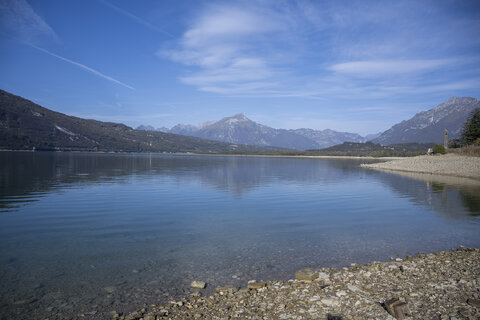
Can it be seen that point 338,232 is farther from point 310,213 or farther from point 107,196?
point 107,196

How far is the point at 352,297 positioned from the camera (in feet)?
30.3

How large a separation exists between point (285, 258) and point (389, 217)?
13283 mm

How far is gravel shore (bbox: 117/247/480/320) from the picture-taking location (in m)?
8.26

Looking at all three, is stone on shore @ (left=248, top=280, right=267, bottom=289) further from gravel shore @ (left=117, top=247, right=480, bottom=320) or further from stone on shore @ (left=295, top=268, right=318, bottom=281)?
stone on shore @ (left=295, top=268, right=318, bottom=281)

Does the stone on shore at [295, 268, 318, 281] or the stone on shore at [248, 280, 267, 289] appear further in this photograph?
the stone on shore at [295, 268, 318, 281]

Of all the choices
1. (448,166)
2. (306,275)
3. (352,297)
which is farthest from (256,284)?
(448,166)

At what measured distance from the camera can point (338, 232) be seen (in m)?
18.3

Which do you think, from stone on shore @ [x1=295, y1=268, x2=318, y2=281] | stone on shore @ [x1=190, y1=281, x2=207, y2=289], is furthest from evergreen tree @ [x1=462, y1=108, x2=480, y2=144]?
stone on shore @ [x1=190, y1=281, x2=207, y2=289]

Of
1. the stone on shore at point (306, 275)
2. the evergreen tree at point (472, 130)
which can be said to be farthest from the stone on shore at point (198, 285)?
the evergreen tree at point (472, 130)

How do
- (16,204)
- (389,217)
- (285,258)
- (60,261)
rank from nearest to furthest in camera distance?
(60,261) < (285,258) < (389,217) < (16,204)

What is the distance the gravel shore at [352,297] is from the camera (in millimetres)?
8258

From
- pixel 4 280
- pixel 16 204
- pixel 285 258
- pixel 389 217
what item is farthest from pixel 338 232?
pixel 16 204

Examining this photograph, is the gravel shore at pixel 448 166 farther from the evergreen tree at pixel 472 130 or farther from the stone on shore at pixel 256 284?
the stone on shore at pixel 256 284

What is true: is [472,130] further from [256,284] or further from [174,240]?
[256,284]
